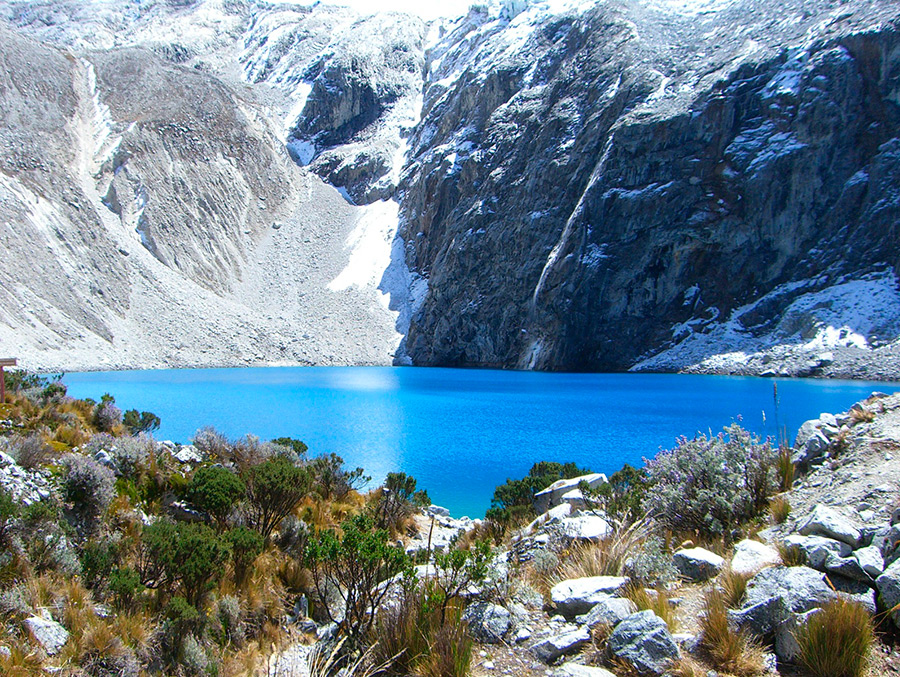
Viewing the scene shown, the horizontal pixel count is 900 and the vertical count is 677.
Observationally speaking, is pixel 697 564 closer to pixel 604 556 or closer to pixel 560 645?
pixel 604 556

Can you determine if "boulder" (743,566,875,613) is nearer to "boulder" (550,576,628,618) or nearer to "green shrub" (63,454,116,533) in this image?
"boulder" (550,576,628,618)

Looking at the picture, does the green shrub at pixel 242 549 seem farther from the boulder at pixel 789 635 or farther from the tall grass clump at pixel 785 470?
the tall grass clump at pixel 785 470

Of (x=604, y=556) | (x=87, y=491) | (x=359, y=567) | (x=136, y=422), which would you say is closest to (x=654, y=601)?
(x=604, y=556)


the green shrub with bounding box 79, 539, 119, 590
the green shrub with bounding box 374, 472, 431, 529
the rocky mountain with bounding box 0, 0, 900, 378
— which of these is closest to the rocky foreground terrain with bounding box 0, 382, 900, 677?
the green shrub with bounding box 79, 539, 119, 590

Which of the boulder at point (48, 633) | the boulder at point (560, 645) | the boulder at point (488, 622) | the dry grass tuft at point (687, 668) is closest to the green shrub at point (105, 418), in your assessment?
the boulder at point (48, 633)

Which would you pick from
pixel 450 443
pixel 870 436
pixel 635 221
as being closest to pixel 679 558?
pixel 870 436
